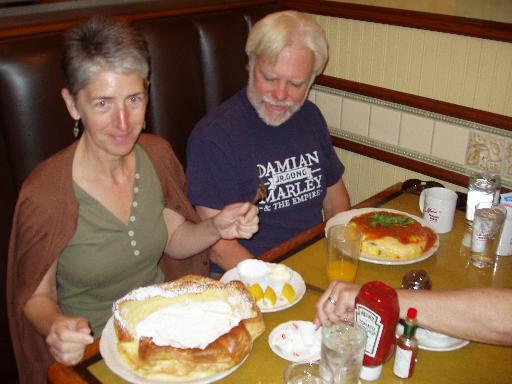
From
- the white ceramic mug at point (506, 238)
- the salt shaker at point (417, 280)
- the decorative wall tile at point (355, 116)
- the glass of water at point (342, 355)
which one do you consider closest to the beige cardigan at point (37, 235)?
the glass of water at point (342, 355)

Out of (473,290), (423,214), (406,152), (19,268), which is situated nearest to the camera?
(473,290)

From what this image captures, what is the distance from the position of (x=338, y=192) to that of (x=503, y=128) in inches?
26.4

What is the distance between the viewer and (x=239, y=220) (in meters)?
1.62

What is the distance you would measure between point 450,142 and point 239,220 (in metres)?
1.13

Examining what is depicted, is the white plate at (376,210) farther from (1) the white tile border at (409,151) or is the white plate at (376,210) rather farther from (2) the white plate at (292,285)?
(1) the white tile border at (409,151)

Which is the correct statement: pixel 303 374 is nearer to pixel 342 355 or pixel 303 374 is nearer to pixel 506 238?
pixel 342 355

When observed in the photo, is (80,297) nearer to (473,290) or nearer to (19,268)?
(19,268)

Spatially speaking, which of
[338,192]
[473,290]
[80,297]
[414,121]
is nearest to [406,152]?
[414,121]

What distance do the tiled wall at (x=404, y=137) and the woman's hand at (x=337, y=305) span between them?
122cm

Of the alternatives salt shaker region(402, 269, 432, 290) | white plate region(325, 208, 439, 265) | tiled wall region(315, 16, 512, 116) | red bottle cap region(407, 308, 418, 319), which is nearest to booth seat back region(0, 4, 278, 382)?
tiled wall region(315, 16, 512, 116)

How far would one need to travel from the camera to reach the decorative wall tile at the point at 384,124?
2.49 meters

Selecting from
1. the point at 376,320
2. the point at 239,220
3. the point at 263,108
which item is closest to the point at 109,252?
the point at 239,220

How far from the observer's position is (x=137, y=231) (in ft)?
5.63

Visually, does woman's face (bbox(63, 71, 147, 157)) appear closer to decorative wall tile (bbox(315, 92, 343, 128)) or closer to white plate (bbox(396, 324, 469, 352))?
white plate (bbox(396, 324, 469, 352))
